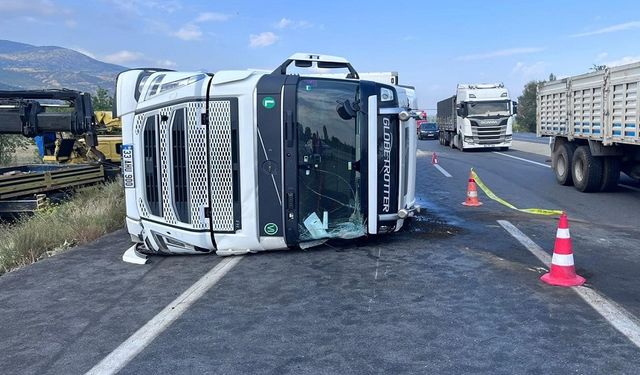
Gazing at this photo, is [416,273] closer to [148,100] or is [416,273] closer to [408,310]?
[408,310]

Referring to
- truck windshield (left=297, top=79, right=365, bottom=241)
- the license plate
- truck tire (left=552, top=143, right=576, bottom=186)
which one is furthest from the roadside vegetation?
truck tire (left=552, top=143, right=576, bottom=186)

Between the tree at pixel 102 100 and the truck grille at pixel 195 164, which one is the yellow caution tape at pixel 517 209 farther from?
the tree at pixel 102 100

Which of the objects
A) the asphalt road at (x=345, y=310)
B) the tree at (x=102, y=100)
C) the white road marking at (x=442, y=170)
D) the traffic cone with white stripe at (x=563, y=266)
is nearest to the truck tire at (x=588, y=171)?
the asphalt road at (x=345, y=310)

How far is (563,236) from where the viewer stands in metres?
5.00

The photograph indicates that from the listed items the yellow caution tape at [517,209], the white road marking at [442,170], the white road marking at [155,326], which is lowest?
the white road marking at [155,326]

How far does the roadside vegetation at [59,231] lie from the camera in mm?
6703

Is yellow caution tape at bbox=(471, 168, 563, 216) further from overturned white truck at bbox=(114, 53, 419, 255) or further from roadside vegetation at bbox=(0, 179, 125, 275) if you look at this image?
roadside vegetation at bbox=(0, 179, 125, 275)

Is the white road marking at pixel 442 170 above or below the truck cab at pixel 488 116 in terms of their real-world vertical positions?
below

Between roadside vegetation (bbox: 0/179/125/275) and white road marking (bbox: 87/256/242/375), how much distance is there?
2683 mm

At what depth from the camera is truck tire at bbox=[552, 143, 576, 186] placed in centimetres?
1253

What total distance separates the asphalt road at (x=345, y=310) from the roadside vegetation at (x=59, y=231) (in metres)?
0.53

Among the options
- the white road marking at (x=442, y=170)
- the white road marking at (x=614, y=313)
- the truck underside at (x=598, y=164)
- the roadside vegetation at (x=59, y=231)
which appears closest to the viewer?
the white road marking at (x=614, y=313)

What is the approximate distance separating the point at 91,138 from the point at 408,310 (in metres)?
8.59

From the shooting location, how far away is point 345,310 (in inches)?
174
